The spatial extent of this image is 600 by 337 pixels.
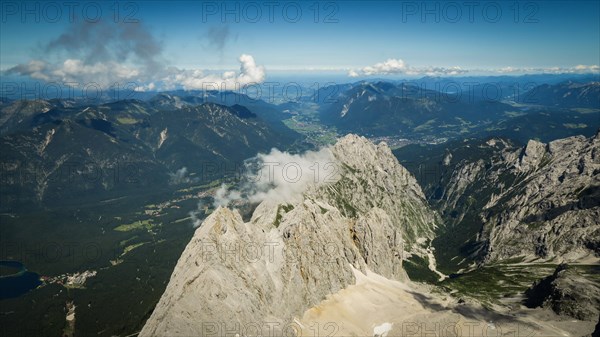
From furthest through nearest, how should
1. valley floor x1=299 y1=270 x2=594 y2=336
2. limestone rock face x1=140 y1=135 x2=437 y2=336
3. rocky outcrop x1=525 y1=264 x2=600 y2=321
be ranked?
rocky outcrop x1=525 y1=264 x2=600 y2=321, valley floor x1=299 y1=270 x2=594 y2=336, limestone rock face x1=140 y1=135 x2=437 y2=336

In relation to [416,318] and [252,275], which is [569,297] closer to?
[416,318]

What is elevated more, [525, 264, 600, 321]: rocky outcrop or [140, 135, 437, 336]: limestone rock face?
[140, 135, 437, 336]: limestone rock face

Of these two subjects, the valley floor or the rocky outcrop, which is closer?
the valley floor

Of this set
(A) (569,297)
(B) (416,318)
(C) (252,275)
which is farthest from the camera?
(A) (569,297)

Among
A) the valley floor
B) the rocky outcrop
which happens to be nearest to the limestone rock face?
the valley floor

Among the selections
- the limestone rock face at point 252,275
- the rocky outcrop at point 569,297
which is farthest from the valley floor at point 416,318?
the limestone rock face at point 252,275

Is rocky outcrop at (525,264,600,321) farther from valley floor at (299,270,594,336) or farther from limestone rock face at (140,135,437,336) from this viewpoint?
limestone rock face at (140,135,437,336)

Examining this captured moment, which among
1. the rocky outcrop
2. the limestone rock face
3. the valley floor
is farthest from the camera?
the rocky outcrop

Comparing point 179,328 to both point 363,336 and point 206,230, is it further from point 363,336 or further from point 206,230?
point 363,336

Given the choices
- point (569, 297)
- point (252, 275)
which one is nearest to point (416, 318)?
point (569, 297)
